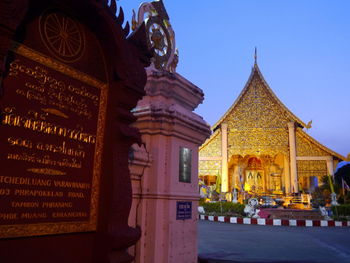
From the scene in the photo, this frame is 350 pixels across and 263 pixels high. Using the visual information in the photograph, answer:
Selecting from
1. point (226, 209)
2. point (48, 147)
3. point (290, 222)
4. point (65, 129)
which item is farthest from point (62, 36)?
point (226, 209)

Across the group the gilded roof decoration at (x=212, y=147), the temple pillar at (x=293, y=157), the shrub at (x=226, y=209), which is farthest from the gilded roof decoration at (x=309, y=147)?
the shrub at (x=226, y=209)

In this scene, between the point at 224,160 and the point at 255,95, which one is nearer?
the point at 224,160

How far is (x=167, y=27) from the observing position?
3.59 metres

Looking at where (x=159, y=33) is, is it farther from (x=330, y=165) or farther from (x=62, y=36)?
(x=330, y=165)

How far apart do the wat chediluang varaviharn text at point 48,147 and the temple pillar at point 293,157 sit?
755 inches

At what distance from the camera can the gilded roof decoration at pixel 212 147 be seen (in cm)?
2144

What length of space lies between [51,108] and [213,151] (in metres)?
20.1

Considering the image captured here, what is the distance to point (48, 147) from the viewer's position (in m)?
1.71

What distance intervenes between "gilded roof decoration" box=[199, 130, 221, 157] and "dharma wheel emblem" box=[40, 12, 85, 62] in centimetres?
1980

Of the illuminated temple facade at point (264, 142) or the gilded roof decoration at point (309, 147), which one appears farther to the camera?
the illuminated temple facade at point (264, 142)

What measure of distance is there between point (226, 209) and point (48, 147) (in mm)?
13728

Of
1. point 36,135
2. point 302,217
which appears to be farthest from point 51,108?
point 302,217

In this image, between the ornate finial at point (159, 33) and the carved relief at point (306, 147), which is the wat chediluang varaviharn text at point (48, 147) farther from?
the carved relief at point (306, 147)

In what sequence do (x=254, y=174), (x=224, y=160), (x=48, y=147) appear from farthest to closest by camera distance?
(x=254, y=174) → (x=224, y=160) → (x=48, y=147)
